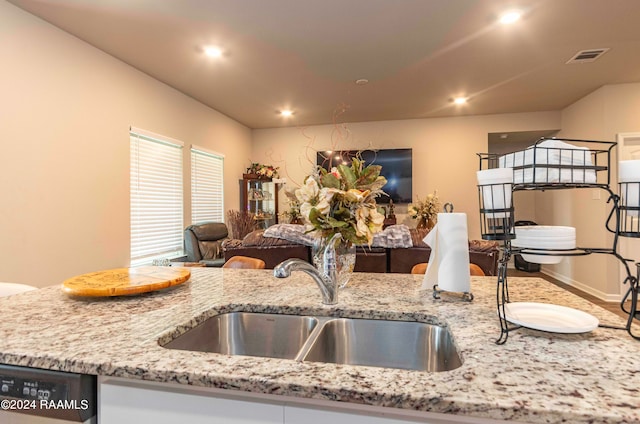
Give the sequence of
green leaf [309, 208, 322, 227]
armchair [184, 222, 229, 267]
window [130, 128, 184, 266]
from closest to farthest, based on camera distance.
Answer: green leaf [309, 208, 322, 227] → window [130, 128, 184, 266] → armchair [184, 222, 229, 267]

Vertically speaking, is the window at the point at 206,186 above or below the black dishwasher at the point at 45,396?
above

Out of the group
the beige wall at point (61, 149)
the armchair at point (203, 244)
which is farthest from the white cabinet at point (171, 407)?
the armchair at point (203, 244)

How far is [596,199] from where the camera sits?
429cm

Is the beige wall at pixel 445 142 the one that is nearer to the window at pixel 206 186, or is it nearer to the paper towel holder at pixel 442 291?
the window at pixel 206 186

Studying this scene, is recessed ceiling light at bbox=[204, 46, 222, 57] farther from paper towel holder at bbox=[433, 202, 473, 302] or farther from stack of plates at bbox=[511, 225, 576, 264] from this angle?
stack of plates at bbox=[511, 225, 576, 264]

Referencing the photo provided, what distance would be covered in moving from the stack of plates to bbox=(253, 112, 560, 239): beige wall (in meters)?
4.62

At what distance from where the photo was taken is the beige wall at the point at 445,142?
532 centimetres

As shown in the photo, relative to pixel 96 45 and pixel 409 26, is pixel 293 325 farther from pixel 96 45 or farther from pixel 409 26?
pixel 96 45

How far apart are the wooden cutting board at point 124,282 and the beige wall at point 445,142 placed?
3970 mm

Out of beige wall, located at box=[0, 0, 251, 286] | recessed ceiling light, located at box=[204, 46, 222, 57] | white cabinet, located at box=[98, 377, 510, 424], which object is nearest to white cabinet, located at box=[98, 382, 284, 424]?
white cabinet, located at box=[98, 377, 510, 424]

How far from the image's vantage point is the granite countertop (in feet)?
1.81

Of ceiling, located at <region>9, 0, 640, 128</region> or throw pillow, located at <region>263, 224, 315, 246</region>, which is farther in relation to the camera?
throw pillow, located at <region>263, 224, 315, 246</region>

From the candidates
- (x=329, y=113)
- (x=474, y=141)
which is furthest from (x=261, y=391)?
(x=474, y=141)

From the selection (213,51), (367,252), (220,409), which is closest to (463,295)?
(220,409)
